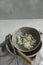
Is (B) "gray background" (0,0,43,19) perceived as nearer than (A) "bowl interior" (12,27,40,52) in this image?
No

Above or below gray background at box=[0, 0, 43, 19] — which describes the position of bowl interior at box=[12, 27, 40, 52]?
below

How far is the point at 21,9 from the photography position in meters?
1.25

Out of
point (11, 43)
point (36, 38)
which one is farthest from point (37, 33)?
point (11, 43)

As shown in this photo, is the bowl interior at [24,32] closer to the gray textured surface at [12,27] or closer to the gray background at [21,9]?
the gray textured surface at [12,27]

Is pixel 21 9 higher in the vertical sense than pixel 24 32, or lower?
higher

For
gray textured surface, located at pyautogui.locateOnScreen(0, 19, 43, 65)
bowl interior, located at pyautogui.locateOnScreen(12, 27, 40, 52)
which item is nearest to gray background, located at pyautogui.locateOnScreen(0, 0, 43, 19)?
gray textured surface, located at pyautogui.locateOnScreen(0, 19, 43, 65)

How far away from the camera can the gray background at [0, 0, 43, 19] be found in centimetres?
122

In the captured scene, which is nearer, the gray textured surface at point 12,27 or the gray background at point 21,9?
the gray textured surface at point 12,27

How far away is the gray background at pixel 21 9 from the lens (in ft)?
3.99

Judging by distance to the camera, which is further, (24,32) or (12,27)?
(12,27)

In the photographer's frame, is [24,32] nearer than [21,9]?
Yes

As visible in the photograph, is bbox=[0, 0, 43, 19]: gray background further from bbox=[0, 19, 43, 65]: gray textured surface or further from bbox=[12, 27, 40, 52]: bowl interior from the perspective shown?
bbox=[12, 27, 40, 52]: bowl interior

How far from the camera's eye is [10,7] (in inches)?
48.8

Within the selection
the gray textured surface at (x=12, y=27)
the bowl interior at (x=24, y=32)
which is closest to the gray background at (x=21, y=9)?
the gray textured surface at (x=12, y=27)
